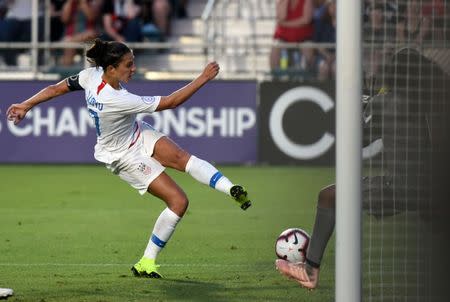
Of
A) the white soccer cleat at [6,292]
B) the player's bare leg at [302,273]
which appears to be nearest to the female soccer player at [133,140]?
the player's bare leg at [302,273]

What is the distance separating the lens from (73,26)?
69.4 feet

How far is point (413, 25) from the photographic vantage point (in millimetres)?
6504

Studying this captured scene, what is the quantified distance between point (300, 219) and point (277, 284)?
4.28 meters

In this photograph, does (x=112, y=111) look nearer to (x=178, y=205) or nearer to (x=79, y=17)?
(x=178, y=205)

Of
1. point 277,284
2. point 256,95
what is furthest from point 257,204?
point 277,284

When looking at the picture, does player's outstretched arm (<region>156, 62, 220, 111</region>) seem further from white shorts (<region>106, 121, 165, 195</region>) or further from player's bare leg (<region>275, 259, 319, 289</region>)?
player's bare leg (<region>275, 259, 319, 289</region>)

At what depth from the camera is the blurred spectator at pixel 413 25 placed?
641 centimetres

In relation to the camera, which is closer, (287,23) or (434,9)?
(434,9)

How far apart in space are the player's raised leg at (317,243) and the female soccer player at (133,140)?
994mm

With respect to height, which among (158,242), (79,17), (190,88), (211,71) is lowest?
(158,242)

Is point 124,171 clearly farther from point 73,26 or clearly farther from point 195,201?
point 73,26

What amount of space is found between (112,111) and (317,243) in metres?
1.99

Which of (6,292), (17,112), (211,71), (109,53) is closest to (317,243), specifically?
(211,71)

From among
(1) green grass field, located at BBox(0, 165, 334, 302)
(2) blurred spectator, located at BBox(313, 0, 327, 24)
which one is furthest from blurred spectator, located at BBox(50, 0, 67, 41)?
(2) blurred spectator, located at BBox(313, 0, 327, 24)
